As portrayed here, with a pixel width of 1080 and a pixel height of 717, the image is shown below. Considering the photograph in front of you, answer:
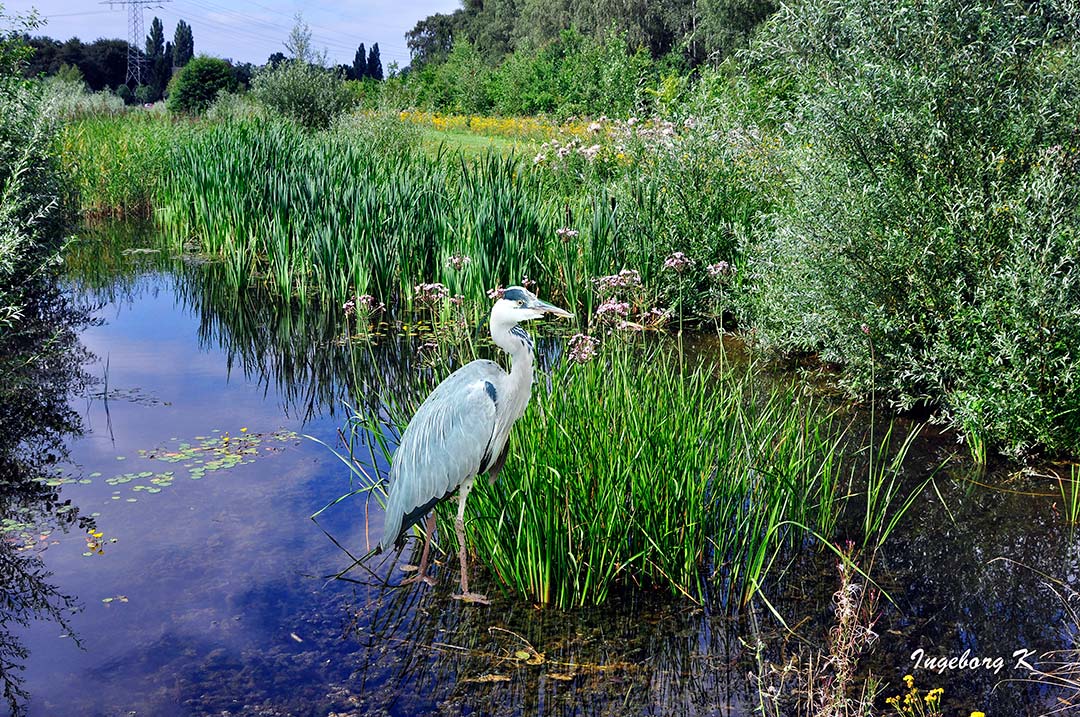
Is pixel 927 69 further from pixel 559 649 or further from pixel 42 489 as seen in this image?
pixel 42 489

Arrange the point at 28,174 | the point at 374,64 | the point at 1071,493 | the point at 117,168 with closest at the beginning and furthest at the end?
1. the point at 1071,493
2. the point at 28,174
3. the point at 117,168
4. the point at 374,64

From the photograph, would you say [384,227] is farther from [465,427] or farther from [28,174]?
[465,427]

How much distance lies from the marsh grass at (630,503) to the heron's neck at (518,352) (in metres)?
0.45

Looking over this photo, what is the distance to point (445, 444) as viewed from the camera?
11.6 ft

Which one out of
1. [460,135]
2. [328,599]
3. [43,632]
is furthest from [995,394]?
[460,135]

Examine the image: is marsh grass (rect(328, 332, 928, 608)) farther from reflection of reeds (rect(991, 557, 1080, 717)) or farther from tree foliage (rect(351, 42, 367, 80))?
tree foliage (rect(351, 42, 367, 80))

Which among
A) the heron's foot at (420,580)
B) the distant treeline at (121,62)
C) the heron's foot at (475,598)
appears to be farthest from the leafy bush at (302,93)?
the distant treeline at (121,62)

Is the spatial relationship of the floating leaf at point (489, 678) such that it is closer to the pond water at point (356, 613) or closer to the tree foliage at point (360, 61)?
the pond water at point (356, 613)

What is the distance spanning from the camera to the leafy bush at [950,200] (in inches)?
204

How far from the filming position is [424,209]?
875 cm

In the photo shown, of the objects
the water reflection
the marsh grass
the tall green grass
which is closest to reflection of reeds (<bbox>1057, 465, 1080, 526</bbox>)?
the marsh grass

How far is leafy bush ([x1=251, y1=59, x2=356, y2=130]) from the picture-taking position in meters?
21.5

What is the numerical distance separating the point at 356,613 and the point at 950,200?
4252 millimetres
